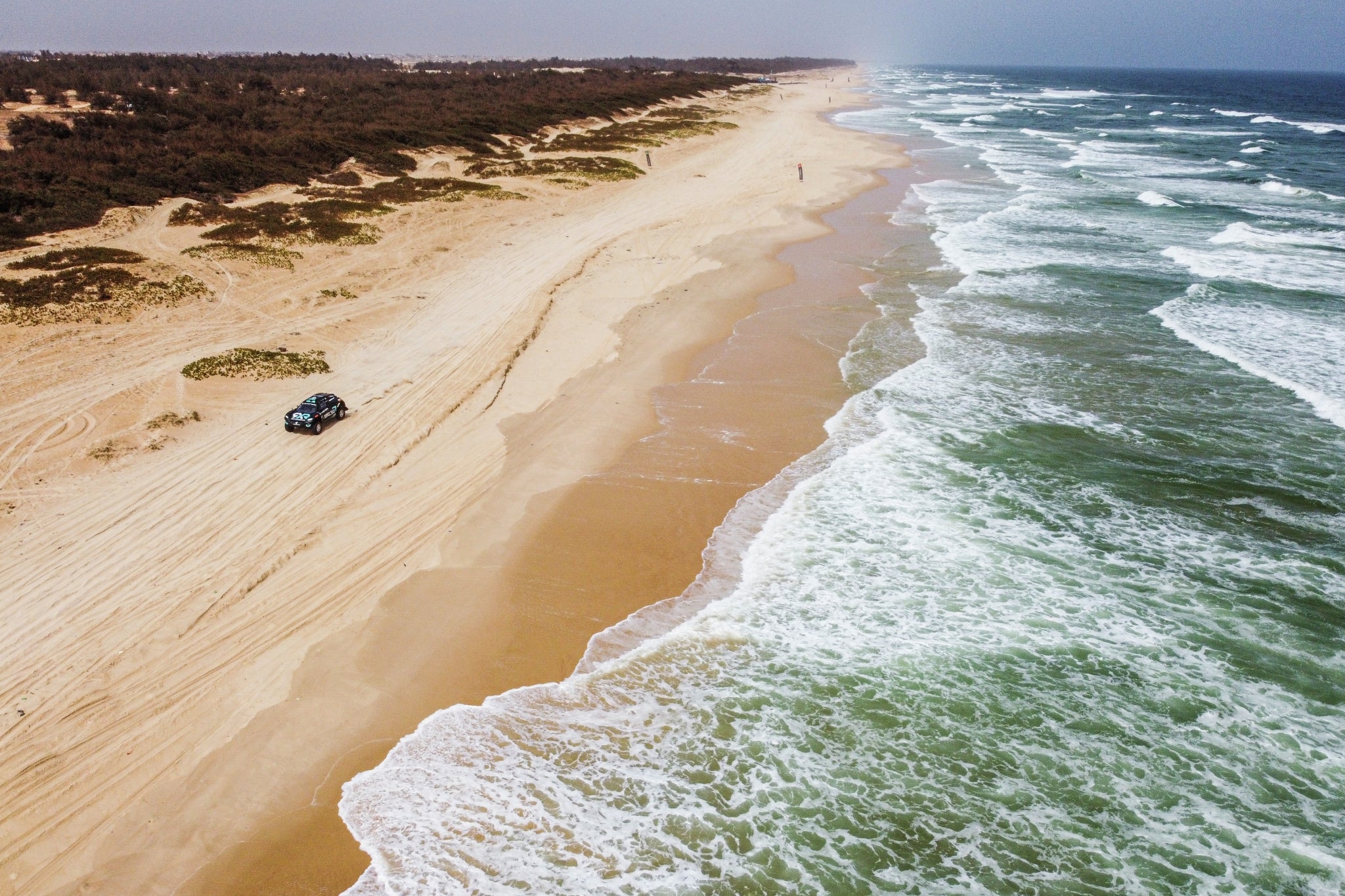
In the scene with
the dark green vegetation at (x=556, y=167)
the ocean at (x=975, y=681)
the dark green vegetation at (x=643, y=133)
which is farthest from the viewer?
the dark green vegetation at (x=643, y=133)

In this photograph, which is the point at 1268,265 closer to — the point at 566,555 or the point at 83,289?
the point at 566,555

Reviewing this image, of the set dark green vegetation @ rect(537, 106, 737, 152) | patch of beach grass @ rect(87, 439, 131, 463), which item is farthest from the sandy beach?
dark green vegetation @ rect(537, 106, 737, 152)

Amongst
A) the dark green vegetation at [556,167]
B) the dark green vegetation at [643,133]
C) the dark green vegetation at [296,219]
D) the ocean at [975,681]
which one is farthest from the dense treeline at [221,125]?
the ocean at [975,681]

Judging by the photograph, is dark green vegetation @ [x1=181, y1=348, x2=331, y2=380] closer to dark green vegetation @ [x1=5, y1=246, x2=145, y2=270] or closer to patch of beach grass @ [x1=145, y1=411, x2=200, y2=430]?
patch of beach grass @ [x1=145, y1=411, x2=200, y2=430]

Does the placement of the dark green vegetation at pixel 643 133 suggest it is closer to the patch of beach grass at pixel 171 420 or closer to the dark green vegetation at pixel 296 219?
the dark green vegetation at pixel 296 219

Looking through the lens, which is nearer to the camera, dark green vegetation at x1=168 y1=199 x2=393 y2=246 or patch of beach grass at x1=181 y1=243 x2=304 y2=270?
patch of beach grass at x1=181 y1=243 x2=304 y2=270

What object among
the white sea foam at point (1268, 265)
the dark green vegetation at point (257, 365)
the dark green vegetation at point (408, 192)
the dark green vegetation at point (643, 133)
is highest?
the dark green vegetation at point (643, 133)
